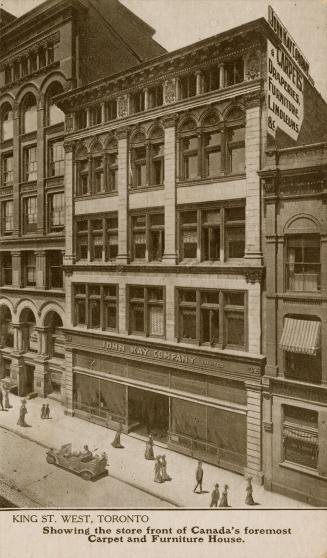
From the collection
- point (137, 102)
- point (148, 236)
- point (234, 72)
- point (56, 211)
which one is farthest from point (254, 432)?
point (56, 211)

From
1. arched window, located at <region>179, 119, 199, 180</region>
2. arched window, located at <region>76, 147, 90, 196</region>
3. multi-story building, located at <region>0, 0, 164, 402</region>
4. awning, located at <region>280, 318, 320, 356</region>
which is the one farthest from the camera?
multi-story building, located at <region>0, 0, 164, 402</region>

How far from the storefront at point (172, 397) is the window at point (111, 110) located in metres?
11.9

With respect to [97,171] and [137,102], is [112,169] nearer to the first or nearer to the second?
[97,171]

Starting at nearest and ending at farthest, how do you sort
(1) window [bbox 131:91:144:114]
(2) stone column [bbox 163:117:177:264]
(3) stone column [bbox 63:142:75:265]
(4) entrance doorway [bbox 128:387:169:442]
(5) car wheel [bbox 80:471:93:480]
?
(5) car wheel [bbox 80:471:93:480] < (2) stone column [bbox 163:117:177:264] < (4) entrance doorway [bbox 128:387:169:442] < (1) window [bbox 131:91:144:114] < (3) stone column [bbox 63:142:75:265]

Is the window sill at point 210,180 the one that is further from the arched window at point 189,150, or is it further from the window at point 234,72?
the window at point 234,72

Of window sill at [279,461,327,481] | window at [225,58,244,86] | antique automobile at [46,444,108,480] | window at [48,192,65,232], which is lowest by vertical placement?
antique automobile at [46,444,108,480]

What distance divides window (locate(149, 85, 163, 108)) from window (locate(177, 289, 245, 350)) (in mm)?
9142

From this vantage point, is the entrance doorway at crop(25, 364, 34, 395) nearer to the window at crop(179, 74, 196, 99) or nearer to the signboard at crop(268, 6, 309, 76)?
the window at crop(179, 74, 196, 99)

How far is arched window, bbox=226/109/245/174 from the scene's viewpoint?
17109 millimetres

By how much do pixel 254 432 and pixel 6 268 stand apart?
20.2 metres

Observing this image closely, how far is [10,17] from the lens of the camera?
26.8 meters

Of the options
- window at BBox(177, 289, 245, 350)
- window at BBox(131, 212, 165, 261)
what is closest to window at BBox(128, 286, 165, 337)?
window at BBox(177, 289, 245, 350)

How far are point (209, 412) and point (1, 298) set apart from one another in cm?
1766

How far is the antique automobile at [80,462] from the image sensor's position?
17.0 m
